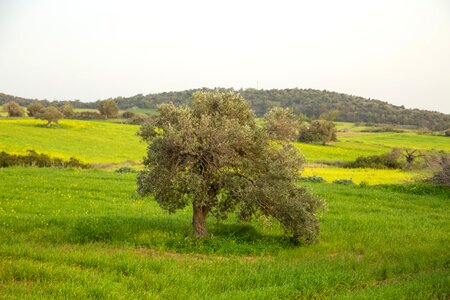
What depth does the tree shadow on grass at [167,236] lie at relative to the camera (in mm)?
16938

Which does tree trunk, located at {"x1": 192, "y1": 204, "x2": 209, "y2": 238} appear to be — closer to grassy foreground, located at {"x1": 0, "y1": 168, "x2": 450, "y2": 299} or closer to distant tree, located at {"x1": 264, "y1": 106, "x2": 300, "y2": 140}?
grassy foreground, located at {"x1": 0, "y1": 168, "x2": 450, "y2": 299}

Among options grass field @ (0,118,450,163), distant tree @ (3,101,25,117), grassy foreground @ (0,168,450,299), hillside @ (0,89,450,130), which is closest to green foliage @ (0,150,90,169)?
grass field @ (0,118,450,163)

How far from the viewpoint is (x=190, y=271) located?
1338 centimetres

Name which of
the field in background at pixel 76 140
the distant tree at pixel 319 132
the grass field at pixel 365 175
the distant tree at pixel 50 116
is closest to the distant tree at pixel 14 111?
the field in background at pixel 76 140

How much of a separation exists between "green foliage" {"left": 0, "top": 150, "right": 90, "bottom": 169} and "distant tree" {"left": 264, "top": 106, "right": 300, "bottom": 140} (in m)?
32.5

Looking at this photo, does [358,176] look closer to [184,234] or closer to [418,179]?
[418,179]

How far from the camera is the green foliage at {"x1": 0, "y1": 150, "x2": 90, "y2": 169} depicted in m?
43.9

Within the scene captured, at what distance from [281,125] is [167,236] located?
6533 mm

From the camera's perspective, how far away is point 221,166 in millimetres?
17109

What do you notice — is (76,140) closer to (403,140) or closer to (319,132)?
(319,132)

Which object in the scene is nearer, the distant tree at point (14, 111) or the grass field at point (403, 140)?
the grass field at point (403, 140)

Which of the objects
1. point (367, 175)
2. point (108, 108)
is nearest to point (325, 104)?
point (108, 108)

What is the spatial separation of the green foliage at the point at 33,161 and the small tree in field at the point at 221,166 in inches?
1235

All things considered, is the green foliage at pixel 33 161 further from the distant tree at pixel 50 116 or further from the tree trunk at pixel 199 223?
the distant tree at pixel 50 116
